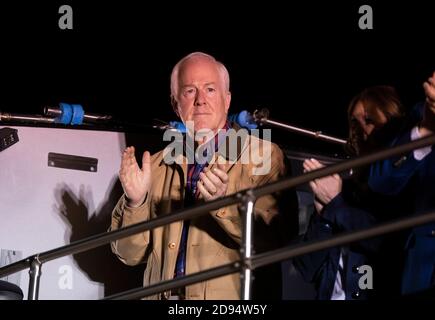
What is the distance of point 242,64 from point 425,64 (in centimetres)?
119

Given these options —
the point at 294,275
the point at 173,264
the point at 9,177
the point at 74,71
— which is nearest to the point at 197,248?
the point at 173,264

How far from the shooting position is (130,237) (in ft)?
15.7

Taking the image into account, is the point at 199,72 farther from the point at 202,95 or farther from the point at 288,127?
the point at 288,127

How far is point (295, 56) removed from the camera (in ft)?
19.1

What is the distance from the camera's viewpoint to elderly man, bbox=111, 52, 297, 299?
4508 mm

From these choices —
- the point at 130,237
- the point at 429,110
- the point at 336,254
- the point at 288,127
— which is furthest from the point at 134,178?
the point at 429,110

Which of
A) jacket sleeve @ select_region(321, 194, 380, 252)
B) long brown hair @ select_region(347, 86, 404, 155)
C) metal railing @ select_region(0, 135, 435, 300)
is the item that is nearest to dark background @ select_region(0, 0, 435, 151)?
long brown hair @ select_region(347, 86, 404, 155)

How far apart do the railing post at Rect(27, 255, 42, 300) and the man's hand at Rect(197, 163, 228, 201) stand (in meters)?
0.78

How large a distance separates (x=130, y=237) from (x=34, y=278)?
932mm

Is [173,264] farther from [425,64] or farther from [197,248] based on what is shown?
[425,64]

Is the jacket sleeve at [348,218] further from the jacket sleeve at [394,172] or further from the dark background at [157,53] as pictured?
the dark background at [157,53]

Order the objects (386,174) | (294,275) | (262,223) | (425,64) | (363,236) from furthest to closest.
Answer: (425,64) → (294,275) → (262,223) → (386,174) → (363,236)

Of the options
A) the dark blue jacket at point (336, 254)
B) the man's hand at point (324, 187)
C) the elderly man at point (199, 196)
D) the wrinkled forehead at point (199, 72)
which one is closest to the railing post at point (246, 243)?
the dark blue jacket at point (336, 254)

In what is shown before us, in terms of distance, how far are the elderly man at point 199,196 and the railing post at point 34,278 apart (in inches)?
26.7
